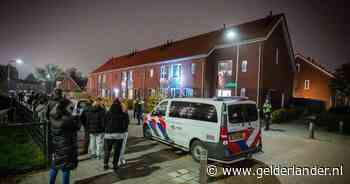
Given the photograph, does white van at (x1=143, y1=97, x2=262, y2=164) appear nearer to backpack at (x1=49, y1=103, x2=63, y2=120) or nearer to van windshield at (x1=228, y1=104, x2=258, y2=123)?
van windshield at (x1=228, y1=104, x2=258, y2=123)

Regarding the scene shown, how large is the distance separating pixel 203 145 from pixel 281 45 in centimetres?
2049

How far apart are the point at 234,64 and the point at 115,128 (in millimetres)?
18936

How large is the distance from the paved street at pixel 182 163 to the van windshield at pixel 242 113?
4.95 ft

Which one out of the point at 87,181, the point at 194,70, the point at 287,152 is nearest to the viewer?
the point at 87,181

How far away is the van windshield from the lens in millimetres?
5852

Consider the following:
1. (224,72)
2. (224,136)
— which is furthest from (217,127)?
(224,72)

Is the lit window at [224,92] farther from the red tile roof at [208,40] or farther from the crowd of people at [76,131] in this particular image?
the crowd of people at [76,131]

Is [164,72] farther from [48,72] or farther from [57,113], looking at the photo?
[48,72]

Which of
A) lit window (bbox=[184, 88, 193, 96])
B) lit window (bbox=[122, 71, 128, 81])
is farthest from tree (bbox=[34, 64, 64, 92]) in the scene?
lit window (bbox=[184, 88, 193, 96])

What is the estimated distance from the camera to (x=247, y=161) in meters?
6.79

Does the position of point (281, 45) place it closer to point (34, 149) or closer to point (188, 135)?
point (188, 135)

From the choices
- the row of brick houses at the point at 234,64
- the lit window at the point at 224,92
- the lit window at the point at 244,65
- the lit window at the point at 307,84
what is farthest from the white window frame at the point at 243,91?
the lit window at the point at 307,84

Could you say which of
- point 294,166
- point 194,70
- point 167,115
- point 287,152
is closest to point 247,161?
point 294,166

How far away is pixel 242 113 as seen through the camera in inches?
242
